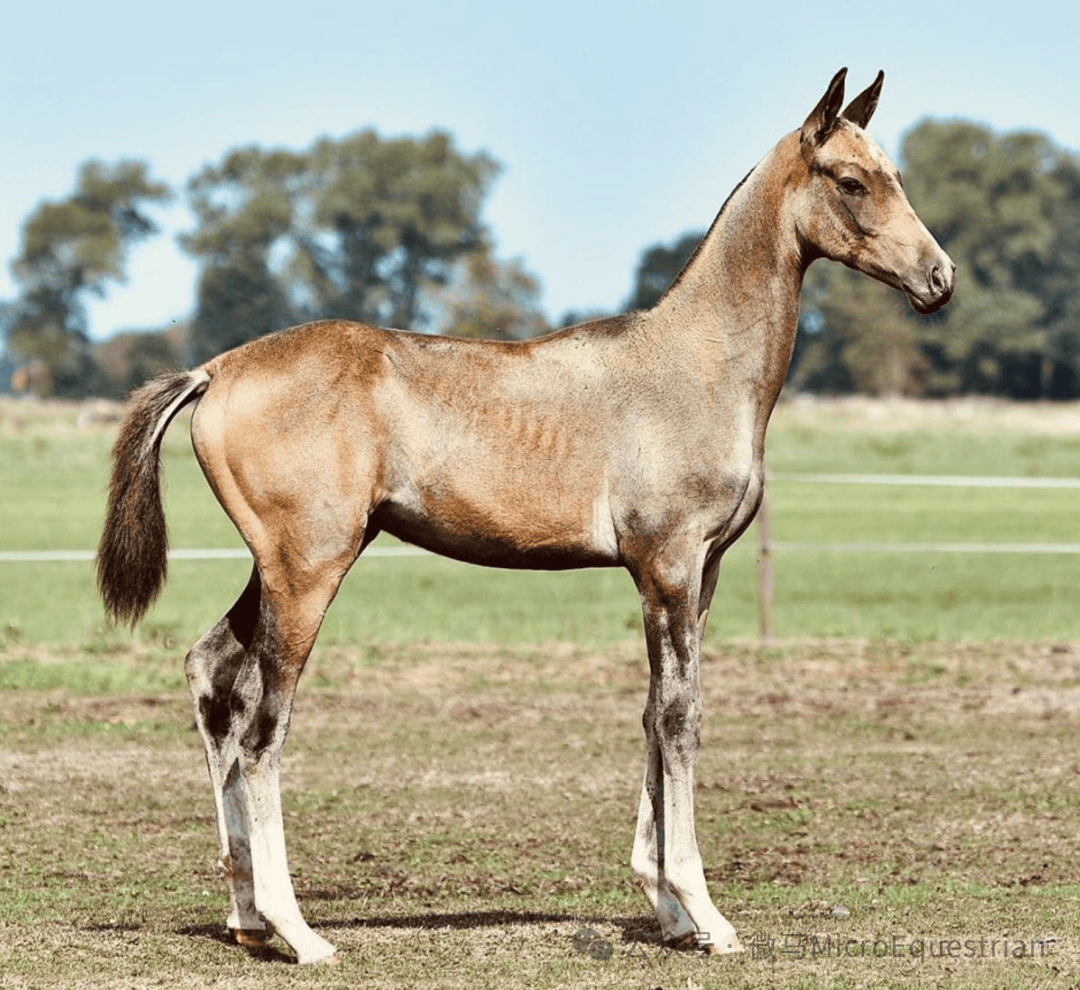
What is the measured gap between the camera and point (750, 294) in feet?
18.4

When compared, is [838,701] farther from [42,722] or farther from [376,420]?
[376,420]

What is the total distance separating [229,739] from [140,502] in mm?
878

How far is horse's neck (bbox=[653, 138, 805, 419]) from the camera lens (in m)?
5.55

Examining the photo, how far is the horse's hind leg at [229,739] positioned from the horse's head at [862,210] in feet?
7.72

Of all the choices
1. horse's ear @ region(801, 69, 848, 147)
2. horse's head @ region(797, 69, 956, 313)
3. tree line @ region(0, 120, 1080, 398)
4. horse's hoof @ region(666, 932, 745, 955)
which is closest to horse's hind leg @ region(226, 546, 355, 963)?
horse's hoof @ region(666, 932, 745, 955)

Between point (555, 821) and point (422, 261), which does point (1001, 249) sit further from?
point (555, 821)

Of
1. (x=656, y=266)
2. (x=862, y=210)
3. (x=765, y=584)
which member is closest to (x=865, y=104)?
(x=862, y=210)

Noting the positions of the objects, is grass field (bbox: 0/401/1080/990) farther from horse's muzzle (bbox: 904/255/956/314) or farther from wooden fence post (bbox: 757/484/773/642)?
horse's muzzle (bbox: 904/255/956/314)

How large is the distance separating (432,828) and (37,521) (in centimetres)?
2218

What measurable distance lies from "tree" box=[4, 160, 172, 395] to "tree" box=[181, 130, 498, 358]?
514cm

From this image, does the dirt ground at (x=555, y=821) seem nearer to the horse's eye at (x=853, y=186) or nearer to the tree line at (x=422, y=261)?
the horse's eye at (x=853, y=186)

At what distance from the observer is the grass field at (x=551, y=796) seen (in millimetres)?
5371

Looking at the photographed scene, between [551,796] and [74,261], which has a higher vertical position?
[74,261]

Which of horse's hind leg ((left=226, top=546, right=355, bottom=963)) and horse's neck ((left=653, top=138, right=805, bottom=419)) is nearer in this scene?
horse's hind leg ((left=226, top=546, right=355, bottom=963))
